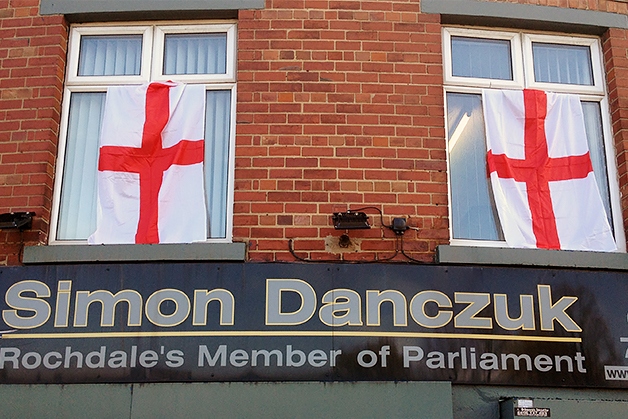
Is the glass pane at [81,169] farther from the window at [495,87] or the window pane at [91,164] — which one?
the window at [495,87]

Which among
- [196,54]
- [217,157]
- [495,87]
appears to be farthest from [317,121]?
[495,87]

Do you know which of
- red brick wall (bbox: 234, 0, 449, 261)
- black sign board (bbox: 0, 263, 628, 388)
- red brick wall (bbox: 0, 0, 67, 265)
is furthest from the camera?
red brick wall (bbox: 0, 0, 67, 265)

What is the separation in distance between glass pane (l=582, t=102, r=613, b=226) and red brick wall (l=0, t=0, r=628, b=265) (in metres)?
0.18

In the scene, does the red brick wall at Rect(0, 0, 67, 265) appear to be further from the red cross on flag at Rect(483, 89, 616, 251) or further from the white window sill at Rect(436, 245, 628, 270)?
the red cross on flag at Rect(483, 89, 616, 251)

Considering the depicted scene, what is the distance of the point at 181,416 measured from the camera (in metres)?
6.93

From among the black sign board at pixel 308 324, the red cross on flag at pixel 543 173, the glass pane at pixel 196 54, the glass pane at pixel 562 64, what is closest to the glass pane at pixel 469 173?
the red cross on flag at pixel 543 173

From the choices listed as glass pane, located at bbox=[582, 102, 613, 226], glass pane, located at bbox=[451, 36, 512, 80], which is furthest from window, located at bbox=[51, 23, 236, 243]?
glass pane, located at bbox=[582, 102, 613, 226]

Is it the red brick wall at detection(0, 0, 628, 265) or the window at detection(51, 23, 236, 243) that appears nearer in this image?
the red brick wall at detection(0, 0, 628, 265)

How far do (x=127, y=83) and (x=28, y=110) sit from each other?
3.03ft

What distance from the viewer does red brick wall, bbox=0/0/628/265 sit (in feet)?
24.9

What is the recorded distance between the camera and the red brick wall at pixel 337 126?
759 cm

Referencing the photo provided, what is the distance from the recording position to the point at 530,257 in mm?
7535

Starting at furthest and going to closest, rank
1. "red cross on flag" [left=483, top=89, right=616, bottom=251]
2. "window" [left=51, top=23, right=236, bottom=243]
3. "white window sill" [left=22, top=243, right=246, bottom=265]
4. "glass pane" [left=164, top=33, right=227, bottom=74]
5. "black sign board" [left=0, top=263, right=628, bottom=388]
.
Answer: "glass pane" [left=164, top=33, right=227, bottom=74], "window" [left=51, top=23, right=236, bottom=243], "red cross on flag" [left=483, top=89, right=616, bottom=251], "white window sill" [left=22, top=243, right=246, bottom=265], "black sign board" [left=0, top=263, right=628, bottom=388]

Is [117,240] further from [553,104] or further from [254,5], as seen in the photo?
[553,104]
